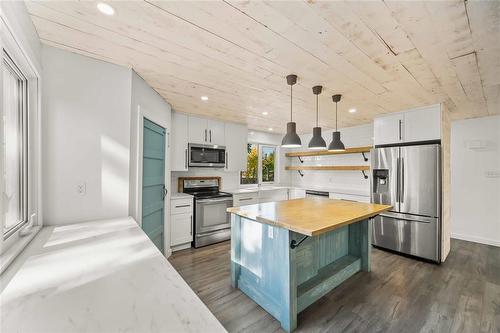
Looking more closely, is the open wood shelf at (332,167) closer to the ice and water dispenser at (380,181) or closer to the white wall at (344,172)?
the white wall at (344,172)

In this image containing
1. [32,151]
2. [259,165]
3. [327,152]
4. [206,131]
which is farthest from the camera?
[259,165]

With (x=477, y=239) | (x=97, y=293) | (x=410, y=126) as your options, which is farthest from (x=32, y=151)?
(x=477, y=239)

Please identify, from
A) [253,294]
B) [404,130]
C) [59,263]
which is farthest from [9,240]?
[404,130]

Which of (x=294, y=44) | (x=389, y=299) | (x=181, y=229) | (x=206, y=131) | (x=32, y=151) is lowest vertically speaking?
(x=389, y=299)

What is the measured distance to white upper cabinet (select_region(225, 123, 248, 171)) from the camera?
173 inches

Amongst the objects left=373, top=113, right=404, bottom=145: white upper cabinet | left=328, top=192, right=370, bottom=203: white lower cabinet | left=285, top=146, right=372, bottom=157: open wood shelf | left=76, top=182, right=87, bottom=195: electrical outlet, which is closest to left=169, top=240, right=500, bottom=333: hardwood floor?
left=328, top=192, right=370, bottom=203: white lower cabinet

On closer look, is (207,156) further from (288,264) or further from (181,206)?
(288,264)

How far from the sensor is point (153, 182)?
2693mm

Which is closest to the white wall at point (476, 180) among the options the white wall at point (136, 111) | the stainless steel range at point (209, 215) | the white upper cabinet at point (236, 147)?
the white upper cabinet at point (236, 147)

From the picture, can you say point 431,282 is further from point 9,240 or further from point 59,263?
point 9,240

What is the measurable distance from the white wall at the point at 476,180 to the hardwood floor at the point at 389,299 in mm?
847

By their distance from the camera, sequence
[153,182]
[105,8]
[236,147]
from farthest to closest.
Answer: [236,147] < [153,182] < [105,8]

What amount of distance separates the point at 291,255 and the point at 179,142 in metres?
2.81

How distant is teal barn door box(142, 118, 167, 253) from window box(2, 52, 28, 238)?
Result: 966 mm
